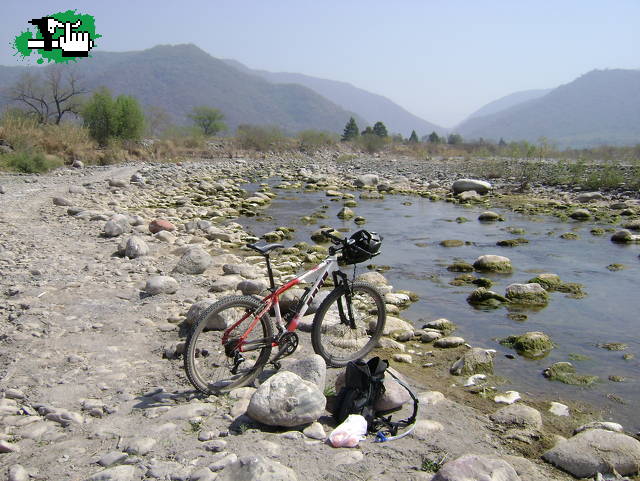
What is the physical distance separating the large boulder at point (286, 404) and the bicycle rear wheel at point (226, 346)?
1.79 feet

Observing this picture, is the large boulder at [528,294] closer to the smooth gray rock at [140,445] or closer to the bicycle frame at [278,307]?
the bicycle frame at [278,307]

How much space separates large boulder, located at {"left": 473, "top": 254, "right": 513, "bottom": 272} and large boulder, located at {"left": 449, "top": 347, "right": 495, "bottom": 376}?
4444mm

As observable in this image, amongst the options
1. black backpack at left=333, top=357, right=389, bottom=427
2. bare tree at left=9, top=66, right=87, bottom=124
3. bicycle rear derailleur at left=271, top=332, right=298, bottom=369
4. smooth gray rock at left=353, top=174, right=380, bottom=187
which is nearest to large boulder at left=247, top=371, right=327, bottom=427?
black backpack at left=333, top=357, right=389, bottom=427

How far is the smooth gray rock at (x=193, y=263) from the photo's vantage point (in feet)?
23.3

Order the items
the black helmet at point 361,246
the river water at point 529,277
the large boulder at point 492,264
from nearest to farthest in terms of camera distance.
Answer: the black helmet at point 361,246 → the river water at point 529,277 → the large boulder at point 492,264

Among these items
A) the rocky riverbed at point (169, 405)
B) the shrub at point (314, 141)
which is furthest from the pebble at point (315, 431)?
the shrub at point (314, 141)

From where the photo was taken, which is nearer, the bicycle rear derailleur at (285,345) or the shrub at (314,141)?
the bicycle rear derailleur at (285,345)

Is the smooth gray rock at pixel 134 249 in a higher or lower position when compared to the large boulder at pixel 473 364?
higher

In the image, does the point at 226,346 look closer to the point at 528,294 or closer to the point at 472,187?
the point at 528,294

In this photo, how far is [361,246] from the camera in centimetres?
426

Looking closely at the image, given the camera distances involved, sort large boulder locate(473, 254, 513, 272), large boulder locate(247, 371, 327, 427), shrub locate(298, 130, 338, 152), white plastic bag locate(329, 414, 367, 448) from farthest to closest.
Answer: shrub locate(298, 130, 338, 152) < large boulder locate(473, 254, 513, 272) < large boulder locate(247, 371, 327, 427) < white plastic bag locate(329, 414, 367, 448)

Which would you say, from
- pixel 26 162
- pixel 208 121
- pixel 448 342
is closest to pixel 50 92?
pixel 26 162

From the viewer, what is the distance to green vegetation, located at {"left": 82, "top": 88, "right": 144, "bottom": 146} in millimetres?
26984

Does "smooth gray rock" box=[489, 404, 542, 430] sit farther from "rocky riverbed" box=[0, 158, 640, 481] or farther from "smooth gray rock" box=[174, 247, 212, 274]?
"smooth gray rock" box=[174, 247, 212, 274]
